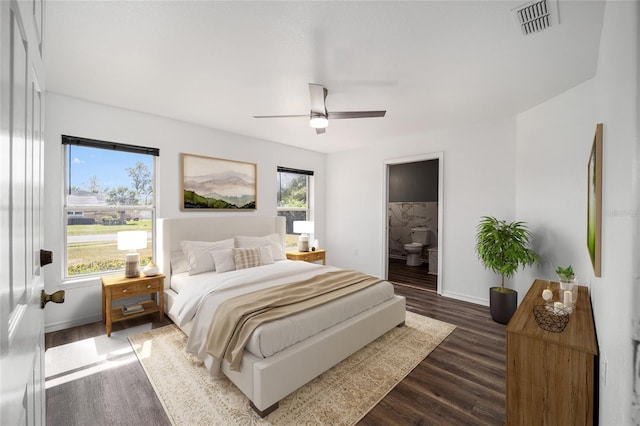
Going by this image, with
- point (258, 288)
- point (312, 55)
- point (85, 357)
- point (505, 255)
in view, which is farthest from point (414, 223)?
point (85, 357)

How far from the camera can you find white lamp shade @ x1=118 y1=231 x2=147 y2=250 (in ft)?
10.2

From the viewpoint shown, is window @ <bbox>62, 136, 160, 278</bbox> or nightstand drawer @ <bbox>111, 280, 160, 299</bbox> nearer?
nightstand drawer @ <bbox>111, 280, 160, 299</bbox>

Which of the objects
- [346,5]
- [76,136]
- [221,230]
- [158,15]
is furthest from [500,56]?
[76,136]

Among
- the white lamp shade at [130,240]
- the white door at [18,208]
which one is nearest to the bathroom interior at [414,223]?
the white lamp shade at [130,240]

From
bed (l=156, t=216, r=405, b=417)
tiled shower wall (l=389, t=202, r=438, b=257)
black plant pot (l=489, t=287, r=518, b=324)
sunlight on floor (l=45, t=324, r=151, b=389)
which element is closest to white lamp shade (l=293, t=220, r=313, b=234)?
bed (l=156, t=216, r=405, b=417)

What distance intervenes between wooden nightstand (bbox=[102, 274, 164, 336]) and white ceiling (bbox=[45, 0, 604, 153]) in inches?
81.3

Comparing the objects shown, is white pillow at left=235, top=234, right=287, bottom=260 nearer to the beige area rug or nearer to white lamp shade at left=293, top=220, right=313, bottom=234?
white lamp shade at left=293, top=220, right=313, bottom=234

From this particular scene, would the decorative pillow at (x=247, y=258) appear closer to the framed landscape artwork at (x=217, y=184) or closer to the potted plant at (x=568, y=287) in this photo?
the framed landscape artwork at (x=217, y=184)

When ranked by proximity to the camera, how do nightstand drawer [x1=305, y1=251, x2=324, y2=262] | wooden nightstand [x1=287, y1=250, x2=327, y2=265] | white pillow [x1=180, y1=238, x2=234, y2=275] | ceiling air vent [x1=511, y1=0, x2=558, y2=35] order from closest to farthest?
ceiling air vent [x1=511, y1=0, x2=558, y2=35], white pillow [x1=180, y1=238, x2=234, y2=275], wooden nightstand [x1=287, y1=250, x2=327, y2=265], nightstand drawer [x1=305, y1=251, x2=324, y2=262]

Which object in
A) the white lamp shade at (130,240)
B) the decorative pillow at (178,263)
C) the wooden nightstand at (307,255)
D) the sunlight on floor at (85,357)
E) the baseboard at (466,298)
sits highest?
the white lamp shade at (130,240)

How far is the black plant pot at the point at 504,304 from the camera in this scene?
3.26m

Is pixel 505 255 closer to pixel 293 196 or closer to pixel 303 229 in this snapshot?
pixel 303 229

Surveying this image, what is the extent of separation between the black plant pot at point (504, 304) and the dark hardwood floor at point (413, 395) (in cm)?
56

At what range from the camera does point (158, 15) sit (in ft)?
Result: 5.87
